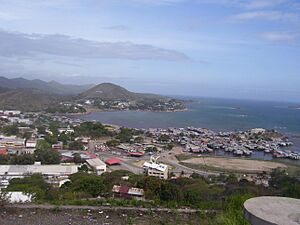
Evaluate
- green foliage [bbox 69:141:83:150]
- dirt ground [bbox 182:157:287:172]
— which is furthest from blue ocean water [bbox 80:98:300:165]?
green foliage [bbox 69:141:83:150]

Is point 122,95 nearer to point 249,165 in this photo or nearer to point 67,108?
point 67,108

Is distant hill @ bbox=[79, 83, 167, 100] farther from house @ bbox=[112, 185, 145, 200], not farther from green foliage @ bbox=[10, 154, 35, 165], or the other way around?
house @ bbox=[112, 185, 145, 200]

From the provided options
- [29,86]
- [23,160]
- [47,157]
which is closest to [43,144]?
[47,157]

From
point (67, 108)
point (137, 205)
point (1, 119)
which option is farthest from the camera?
point (67, 108)

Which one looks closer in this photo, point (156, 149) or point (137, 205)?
point (137, 205)

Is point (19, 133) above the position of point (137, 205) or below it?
below

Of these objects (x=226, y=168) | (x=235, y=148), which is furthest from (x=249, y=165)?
(x=235, y=148)

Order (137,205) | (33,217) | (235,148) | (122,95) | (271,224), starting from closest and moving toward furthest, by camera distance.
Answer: (271,224) → (33,217) → (137,205) → (235,148) → (122,95)

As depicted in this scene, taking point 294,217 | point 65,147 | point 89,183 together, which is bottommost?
point 65,147
